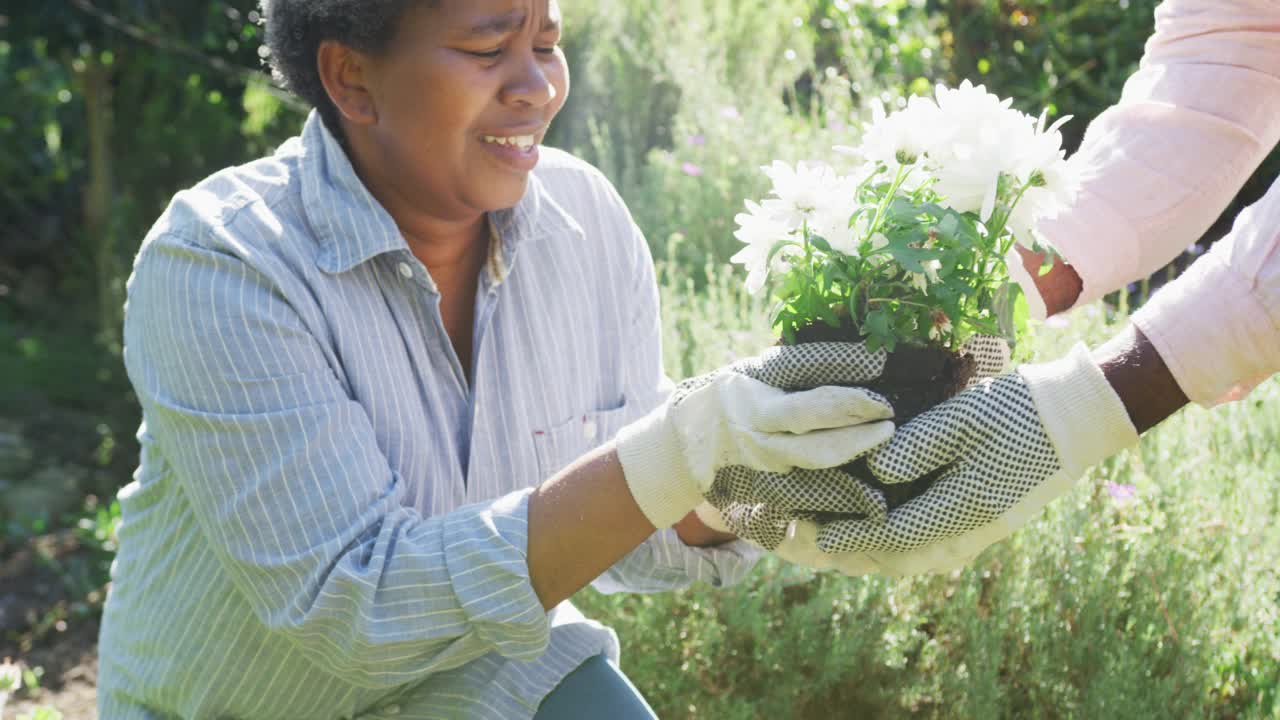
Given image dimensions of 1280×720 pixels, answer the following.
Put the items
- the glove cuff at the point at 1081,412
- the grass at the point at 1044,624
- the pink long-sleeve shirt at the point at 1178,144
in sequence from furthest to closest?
the grass at the point at 1044,624 < the pink long-sleeve shirt at the point at 1178,144 < the glove cuff at the point at 1081,412

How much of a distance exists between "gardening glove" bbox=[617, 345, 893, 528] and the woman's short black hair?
2.17ft

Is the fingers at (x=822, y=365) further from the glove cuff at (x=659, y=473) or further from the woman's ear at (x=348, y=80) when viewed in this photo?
the woman's ear at (x=348, y=80)

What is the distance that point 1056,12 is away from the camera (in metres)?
4.99

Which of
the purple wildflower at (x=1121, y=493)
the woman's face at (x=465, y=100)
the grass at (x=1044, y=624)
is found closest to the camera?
the woman's face at (x=465, y=100)

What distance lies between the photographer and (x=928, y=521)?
1490 millimetres

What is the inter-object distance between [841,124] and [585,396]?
2.44 m

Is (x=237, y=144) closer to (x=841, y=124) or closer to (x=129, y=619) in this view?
(x=841, y=124)

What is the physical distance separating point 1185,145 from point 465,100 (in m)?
1.07

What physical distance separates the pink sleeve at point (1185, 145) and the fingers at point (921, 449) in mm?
636

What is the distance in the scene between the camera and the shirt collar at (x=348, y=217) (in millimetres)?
1819

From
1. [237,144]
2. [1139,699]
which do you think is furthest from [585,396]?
[237,144]

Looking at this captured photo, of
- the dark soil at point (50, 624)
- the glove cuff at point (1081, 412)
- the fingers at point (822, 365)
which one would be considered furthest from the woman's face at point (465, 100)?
the dark soil at point (50, 624)

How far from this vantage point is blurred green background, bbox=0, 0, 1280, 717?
7.95 feet

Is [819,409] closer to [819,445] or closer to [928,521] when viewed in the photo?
[819,445]
